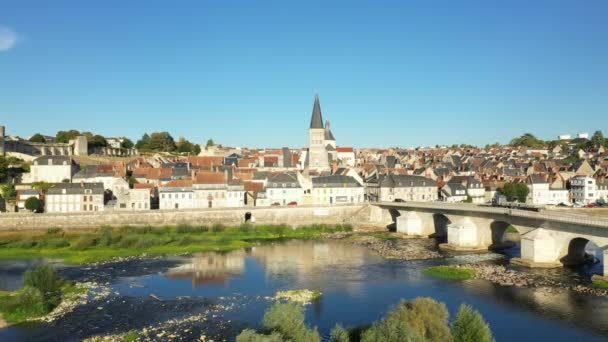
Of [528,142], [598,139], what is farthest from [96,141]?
[528,142]

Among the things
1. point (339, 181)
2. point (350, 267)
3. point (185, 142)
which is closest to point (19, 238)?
point (350, 267)

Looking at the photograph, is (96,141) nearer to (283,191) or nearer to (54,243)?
(283,191)

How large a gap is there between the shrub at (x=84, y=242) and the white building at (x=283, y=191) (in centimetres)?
2181

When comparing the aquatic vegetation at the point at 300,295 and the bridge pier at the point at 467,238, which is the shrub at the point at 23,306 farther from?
the bridge pier at the point at 467,238

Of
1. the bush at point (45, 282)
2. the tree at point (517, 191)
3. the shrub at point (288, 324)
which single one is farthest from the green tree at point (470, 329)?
the tree at point (517, 191)

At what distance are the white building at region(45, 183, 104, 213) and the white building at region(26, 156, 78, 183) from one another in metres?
10.8

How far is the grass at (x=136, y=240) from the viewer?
42.2m

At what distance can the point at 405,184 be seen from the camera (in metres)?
67.5

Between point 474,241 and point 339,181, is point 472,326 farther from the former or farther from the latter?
point 339,181

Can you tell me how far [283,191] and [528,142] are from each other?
367 ft

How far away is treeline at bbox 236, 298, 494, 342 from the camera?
56.9ft

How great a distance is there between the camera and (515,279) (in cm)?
3212

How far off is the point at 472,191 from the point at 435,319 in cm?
5348

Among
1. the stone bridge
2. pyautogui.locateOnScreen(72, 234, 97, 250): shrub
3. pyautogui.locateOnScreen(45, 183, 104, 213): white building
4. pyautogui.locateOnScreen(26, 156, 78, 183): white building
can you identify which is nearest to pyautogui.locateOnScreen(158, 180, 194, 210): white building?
pyautogui.locateOnScreen(45, 183, 104, 213): white building
